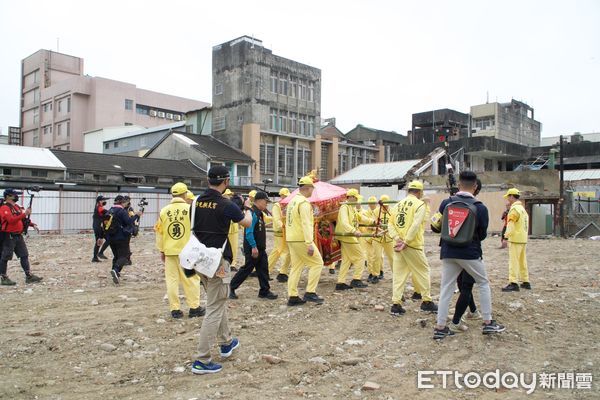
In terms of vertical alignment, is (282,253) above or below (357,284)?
above

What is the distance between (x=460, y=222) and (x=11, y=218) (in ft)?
26.4

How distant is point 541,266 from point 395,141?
1732 inches

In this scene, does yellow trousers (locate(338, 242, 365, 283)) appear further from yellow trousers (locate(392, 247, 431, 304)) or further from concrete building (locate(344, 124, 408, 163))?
concrete building (locate(344, 124, 408, 163))

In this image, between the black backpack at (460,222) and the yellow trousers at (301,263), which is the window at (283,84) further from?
the black backpack at (460,222)

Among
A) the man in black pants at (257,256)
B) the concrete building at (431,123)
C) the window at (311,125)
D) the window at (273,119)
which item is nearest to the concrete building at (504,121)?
the concrete building at (431,123)

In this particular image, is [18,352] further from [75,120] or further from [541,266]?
[75,120]

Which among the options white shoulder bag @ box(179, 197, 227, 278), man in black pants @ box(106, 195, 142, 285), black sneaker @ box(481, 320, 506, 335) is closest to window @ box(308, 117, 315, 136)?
man in black pants @ box(106, 195, 142, 285)

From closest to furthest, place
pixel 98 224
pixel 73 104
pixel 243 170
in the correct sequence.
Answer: pixel 98 224
pixel 243 170
pixel 73 104

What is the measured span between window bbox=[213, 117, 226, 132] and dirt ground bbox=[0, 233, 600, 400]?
113 ft

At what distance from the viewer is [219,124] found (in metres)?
43.0

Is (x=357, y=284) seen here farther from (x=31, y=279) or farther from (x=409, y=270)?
(x=31, y=279)

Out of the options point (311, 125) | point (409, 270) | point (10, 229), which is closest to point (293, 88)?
point (311, 125)

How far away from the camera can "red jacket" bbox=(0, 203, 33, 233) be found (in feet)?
29.6

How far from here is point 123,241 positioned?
9844mm
